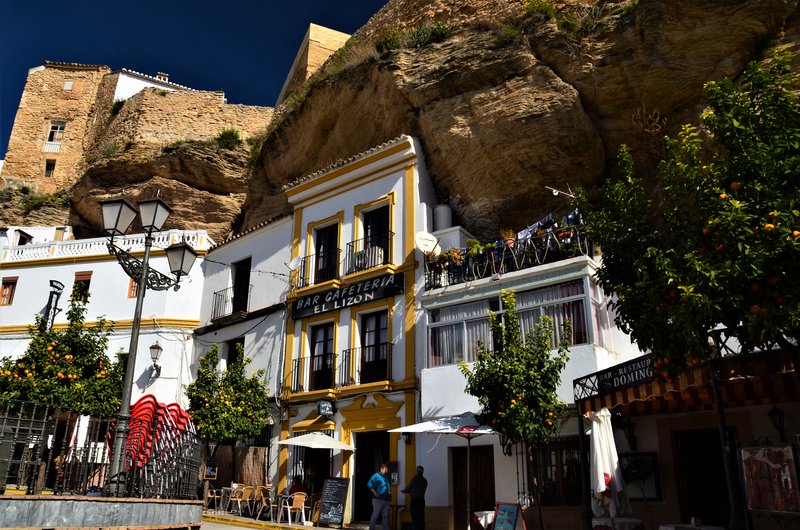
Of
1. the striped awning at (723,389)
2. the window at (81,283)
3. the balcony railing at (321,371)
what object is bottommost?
the striped awning at (723,389)

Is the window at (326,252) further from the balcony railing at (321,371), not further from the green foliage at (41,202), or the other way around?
the green foliage at (41,202)

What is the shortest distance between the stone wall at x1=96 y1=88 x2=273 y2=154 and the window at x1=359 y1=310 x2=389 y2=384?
47.0 ft

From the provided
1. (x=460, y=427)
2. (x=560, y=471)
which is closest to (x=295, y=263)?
(x=460, y=427)

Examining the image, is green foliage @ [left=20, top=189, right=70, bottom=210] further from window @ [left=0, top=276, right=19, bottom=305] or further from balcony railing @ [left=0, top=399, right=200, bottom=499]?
balcony railing @ [left=0, top=399, right=200, bottom=499]

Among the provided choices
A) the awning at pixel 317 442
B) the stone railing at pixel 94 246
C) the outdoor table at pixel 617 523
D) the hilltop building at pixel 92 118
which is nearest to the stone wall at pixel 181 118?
the hilltop building at pixel 92 118

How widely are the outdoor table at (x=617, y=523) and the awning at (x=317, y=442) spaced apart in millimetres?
6585

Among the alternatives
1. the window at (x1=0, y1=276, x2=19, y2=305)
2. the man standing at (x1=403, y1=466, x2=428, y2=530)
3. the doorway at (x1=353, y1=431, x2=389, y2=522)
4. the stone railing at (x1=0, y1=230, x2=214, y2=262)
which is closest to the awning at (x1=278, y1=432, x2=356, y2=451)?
the doorway at (x1=353, y1=431, x2=389, y2=522)

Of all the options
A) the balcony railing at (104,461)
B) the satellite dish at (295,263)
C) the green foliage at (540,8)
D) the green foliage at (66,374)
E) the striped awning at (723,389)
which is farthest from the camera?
the satellite dish at (295,263)

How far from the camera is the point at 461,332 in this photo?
14297 millimetres

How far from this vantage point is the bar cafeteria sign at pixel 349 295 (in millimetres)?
16281

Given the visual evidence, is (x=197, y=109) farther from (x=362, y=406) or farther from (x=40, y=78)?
(x=362, y=406)

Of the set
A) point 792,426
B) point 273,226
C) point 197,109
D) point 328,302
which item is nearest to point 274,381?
point 328,302

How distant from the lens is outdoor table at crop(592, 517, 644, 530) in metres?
9.70

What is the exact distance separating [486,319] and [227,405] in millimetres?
6849
